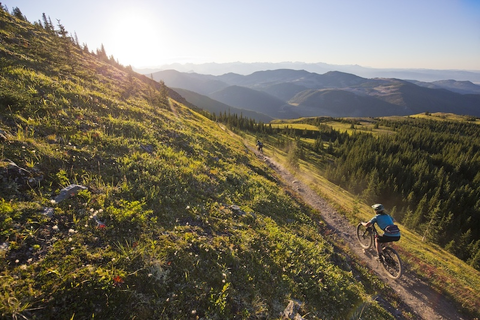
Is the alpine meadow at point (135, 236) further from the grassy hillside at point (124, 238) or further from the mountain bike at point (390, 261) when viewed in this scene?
the mountain bike at point (390, 261)

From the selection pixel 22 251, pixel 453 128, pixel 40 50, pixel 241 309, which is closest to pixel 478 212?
pixel 241 309

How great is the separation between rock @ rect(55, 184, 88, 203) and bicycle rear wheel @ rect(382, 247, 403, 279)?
17.9 meters

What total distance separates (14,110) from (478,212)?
101508mm

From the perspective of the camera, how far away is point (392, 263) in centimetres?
1445

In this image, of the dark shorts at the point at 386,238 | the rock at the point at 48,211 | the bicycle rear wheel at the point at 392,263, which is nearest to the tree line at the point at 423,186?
the bicycle rear wheel at the point at 392,263

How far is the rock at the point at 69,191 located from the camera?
6.38 metres

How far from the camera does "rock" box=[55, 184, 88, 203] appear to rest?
6.38m

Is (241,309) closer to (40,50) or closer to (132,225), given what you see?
(132,225)

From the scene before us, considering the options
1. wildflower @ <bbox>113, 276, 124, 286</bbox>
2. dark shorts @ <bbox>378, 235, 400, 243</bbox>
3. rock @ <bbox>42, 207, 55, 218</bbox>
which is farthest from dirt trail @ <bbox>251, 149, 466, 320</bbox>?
rock @ <bbox>42, 207, 55, 218</bbox>

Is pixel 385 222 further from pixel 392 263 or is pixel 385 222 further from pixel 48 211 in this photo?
pixel 48 211

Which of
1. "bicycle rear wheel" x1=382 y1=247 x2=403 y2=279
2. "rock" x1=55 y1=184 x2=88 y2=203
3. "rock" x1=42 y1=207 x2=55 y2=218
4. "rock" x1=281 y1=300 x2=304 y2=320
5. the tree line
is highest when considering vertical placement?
"rock" x1=55 y1=184 x2=88 y2=203

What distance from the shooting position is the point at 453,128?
19375 centimetres

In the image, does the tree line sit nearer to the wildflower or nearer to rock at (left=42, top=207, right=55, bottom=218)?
the wildflower

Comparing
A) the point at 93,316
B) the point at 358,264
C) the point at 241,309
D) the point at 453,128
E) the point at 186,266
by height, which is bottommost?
the point at 453,128
